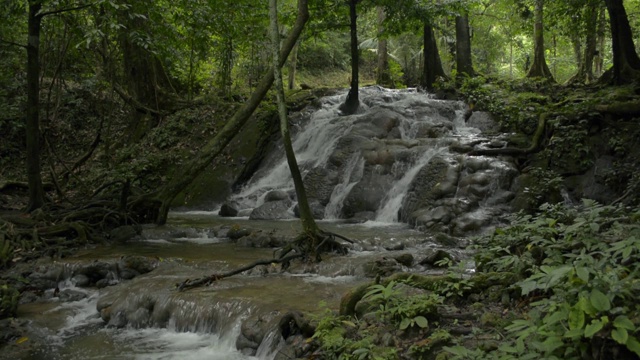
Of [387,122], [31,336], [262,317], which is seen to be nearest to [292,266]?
[262,317]

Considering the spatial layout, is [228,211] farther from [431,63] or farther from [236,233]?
[431,63]

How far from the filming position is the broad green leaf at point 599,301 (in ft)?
8.13

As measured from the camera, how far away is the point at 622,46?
11.4 metres

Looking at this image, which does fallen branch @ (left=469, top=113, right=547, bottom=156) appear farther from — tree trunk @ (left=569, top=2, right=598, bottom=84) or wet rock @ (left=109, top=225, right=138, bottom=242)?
wet rock @ (left=109, top=225, right=138, bottom=242)

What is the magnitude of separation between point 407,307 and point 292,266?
3.63 m

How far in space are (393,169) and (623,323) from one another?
33.5ft

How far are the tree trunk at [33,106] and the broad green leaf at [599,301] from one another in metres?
10.2

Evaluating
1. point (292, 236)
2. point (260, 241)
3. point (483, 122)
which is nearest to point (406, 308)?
point (292, 236)

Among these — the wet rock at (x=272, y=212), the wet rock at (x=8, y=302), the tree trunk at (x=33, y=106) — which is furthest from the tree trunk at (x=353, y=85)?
the wet rock at (x=8, y=302)

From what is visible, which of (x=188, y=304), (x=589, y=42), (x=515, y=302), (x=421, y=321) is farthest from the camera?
(x=589, y=42)

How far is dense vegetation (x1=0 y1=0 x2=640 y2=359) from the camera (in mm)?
3203

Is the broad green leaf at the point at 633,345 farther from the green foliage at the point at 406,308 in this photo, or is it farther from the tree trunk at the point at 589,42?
the tree trunk at the point at 589,42

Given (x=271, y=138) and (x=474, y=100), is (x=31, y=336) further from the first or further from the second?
(x=474, y=100)

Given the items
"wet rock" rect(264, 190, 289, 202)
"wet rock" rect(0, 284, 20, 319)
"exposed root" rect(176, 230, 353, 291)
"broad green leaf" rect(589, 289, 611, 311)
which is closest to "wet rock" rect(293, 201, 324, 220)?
"wet rock" rect(264, 190, 289, 202)
